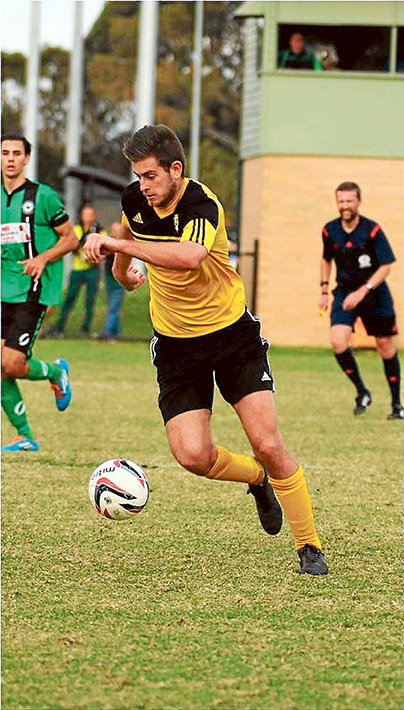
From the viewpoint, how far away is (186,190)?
5.59 m

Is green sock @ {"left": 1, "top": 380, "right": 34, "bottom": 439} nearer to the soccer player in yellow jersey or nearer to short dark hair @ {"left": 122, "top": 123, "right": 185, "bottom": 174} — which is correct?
the soccer player in yellow jersey

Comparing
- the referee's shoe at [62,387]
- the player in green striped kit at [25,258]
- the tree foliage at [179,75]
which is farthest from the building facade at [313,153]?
the tree foliage at [179,75]

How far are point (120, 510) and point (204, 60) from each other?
52743 mm

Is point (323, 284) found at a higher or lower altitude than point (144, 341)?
higher

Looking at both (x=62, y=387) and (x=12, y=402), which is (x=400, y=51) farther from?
(x=12, y=402)

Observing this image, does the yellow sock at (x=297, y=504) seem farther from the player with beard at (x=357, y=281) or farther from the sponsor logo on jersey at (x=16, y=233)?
the player with beard at (x=357, y=281)

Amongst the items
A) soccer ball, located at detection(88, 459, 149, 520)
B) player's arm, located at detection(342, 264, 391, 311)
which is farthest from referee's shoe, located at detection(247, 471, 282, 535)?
player's arm, located at detection(342, 264, 391, 311)

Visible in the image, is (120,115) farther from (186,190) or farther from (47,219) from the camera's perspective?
(186,190)

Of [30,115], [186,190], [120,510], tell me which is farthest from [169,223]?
[30,115]

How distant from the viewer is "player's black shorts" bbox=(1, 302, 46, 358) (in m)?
9.23

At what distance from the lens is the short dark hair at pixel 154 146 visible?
527cm

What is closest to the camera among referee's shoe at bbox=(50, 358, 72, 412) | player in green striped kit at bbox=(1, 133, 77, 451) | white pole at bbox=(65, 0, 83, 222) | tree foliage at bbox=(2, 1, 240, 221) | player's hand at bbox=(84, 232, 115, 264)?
player's hand at bbox=(84, 232, 115, 264)

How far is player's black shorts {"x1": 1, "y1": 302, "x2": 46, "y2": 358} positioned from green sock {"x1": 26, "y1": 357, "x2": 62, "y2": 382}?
35 cm

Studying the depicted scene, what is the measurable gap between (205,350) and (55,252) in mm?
3393
